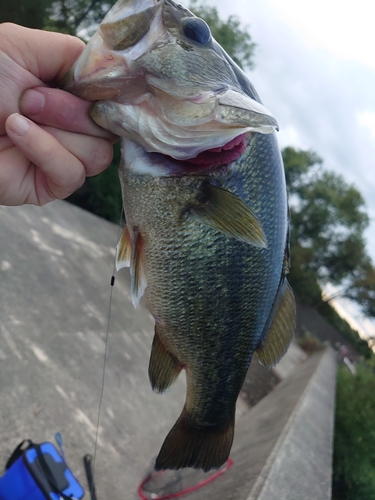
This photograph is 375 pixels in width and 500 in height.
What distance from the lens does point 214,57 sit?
114 cm

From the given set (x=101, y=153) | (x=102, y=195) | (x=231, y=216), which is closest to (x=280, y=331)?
(x=231, y=216)

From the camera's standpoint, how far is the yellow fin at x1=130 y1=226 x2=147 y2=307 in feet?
4.34

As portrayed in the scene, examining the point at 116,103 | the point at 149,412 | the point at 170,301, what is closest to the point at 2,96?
the point at 116,103

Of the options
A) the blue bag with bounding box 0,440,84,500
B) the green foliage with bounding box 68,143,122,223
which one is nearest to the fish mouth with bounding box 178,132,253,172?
the blue bag with bounding box 0,440,84,500

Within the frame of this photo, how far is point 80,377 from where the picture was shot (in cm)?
379

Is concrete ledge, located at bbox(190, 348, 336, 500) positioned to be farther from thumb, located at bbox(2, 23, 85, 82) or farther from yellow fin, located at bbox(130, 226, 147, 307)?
thumb, located at bbox(2, 23, 85, 82)

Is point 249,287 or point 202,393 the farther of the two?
point 202,393

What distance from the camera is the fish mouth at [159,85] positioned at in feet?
3.28

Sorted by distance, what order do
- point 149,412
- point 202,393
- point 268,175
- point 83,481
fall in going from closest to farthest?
point 268,175 < point 202,393 < point 83,481 < point 149,412

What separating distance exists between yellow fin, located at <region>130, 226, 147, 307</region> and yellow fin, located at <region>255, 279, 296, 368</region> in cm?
57

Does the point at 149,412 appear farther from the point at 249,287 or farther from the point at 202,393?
the point at 249,287

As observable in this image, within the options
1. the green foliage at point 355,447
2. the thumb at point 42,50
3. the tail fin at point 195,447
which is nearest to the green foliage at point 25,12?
the thumb at point 42,50

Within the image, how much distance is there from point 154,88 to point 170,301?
73 centimetres

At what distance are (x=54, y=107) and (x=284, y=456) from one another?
114 inches
